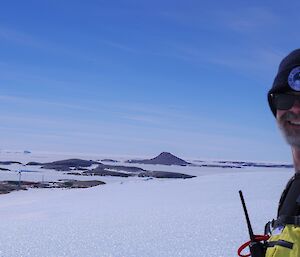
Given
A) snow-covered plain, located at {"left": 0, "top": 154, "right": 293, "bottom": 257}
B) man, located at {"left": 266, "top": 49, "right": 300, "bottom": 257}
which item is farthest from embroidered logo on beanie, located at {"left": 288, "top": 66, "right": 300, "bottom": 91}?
snow-covered plain, located at {"left": 0, "top": 154, "right": 293, "bottom": 257}

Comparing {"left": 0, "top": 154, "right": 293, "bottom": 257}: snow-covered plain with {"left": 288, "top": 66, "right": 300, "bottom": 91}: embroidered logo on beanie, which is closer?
{"left": 288, "top": 66, "right": 300, "bottom": 91}: embroidered logo on beanie

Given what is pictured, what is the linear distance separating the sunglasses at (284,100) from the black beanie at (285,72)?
0.02 meters

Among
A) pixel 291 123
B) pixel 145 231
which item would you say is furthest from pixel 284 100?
pixel 145 231

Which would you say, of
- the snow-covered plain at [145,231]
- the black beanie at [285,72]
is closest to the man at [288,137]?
the black beanie at [285,72]

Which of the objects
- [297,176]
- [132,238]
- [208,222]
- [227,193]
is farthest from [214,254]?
[227,193]

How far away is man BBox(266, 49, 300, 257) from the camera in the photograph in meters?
0.95

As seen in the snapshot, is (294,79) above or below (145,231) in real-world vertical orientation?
above

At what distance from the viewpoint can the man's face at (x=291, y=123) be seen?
1075 mm

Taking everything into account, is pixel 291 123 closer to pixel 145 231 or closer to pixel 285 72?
pixel 285 72

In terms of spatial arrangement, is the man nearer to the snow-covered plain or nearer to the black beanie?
the black beanie

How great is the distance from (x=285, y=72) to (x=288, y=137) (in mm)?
176

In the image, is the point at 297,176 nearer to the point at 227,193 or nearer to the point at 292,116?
the point at 292,116

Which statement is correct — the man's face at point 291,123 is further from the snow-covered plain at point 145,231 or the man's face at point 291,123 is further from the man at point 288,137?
the snow-covered plain at point 145,231

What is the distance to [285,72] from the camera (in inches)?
43.3
